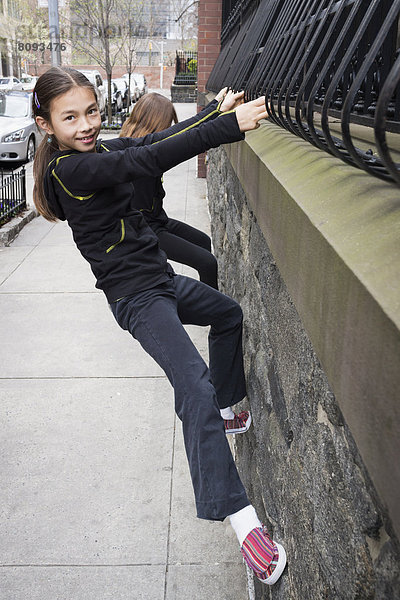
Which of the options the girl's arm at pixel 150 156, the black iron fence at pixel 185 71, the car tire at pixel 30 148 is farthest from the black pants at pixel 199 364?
the black iron fence at pixel 185 71

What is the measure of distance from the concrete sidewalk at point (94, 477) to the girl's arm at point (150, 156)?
174 cm

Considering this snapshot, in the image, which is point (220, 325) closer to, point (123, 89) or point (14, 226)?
point (14, 226)

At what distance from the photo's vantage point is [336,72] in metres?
1.58

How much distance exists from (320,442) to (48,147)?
1.93 metres

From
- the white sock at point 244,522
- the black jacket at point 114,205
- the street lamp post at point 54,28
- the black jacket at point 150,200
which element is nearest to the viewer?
the white sock at point 244,522

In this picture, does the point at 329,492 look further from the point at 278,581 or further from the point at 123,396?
the point at 123,396

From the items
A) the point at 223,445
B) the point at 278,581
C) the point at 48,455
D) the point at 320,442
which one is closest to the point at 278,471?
the point at 223,445

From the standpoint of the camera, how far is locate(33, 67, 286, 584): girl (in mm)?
2266

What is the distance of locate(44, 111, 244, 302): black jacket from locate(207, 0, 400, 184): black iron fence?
45cm

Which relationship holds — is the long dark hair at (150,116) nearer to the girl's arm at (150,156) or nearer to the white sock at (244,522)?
the girl's arm at (150,156)

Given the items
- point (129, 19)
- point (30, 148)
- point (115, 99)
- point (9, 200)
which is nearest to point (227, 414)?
point (9, 200)

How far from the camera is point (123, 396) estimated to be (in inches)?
177

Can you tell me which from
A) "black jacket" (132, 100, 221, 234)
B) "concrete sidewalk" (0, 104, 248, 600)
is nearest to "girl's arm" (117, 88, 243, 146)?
"black jacket" (132, 100, 221, 234)

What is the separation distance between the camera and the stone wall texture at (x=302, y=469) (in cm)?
122
